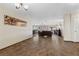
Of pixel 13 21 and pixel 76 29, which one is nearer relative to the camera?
pixel 13 21

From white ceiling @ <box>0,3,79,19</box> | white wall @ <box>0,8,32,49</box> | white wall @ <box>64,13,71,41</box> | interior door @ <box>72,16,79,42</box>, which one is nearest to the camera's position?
white ceiling @ <box>0,3,79,19</box>

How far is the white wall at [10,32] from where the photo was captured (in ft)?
15.5

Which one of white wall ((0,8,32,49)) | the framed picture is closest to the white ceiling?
white wall ((0,8,32,49))

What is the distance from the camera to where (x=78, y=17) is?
639 centimetres

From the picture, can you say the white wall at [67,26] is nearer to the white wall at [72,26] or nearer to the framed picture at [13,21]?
the white wall at [72,26]

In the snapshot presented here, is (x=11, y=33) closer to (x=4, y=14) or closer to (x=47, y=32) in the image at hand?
(x=4, y=14)

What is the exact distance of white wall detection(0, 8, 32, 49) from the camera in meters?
4.71

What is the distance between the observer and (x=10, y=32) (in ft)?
17.6

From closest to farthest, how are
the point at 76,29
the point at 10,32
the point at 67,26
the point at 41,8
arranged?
the point at 41,8
the point at 10,32
the point at 76,29
the point at 67,26

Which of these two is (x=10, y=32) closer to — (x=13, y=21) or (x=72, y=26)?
(x=13, y=21)

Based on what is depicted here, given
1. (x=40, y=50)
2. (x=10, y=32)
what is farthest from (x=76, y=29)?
(x=10, y=32)

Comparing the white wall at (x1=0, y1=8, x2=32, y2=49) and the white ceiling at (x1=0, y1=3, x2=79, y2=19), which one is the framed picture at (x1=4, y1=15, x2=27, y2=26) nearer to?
the white wall at (x1=0, y1=8, x2=32, y2=49)

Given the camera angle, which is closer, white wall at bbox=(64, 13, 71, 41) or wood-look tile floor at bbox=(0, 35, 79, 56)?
wood-look tile floor at bbox=(0, 35, 79, 56)

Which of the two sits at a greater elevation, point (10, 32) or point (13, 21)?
point (13, 21)
